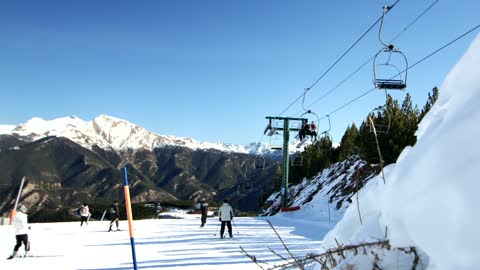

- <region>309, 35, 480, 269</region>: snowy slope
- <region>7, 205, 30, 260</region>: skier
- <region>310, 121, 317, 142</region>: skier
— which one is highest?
<region>310, 121, 317, 142</region>: skier

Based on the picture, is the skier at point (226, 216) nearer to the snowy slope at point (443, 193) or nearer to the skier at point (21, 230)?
the skier at point (21, 230)

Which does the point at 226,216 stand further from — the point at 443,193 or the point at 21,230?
the point at 443,193

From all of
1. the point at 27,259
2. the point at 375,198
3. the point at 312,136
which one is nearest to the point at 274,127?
the point at 312,136

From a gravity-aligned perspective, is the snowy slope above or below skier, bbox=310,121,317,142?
below

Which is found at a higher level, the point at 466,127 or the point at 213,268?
the point at 466,127

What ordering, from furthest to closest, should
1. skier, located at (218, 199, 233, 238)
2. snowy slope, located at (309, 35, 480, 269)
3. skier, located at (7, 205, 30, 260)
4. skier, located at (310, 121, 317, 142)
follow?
1. skier, located at (310, 121, 317, 142)
2. skier, located at (218, 199, 233, 238)
3. skier, located at (7, 205, 30, 260)
4. snowy slope, located at (309, 35, 480, 269)

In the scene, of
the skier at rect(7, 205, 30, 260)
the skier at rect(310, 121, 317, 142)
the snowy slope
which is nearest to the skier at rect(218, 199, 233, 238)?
the skier at rect(7, 205, 30, 260)

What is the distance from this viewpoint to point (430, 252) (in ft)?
4.84

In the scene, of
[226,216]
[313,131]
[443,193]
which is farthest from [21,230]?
[313,131]

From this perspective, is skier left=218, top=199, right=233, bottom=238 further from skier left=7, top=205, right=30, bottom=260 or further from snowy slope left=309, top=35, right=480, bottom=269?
snowy slope left=309, top=35, right=480, bottom=269

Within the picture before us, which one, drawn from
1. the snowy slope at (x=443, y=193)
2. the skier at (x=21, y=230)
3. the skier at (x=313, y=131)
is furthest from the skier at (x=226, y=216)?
the snowy slope at (x=443, y=193)

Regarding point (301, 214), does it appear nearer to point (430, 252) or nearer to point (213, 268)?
point (213, 268)

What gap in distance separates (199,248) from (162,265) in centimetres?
362

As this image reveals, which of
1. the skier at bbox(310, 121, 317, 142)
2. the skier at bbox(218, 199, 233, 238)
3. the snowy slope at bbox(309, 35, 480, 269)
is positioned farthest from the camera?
the skier at bbox(310, 121, 317, 142)
